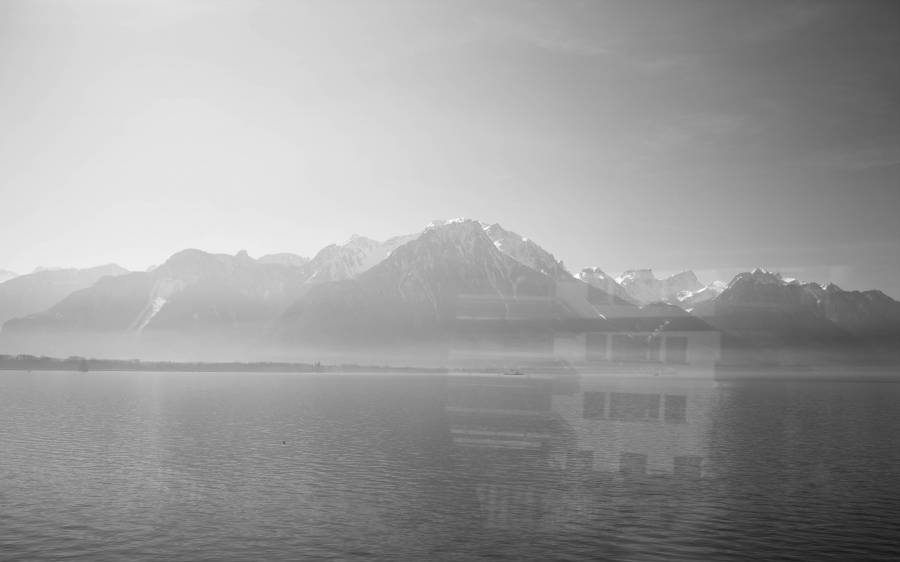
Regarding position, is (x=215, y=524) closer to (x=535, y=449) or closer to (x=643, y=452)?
(x=535, y=449)

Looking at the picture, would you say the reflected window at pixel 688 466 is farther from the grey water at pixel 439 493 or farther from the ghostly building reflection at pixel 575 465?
the grey water at pixel 439 493

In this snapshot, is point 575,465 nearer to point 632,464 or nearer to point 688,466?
point 632,464

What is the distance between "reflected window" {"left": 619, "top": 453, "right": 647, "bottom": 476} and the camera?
77750mm

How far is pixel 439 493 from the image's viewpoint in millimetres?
65375

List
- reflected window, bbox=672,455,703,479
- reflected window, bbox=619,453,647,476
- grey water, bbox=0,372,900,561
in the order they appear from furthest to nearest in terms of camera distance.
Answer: reflected window, bbox=619,453,647,476 → reflected window, bbox=672,455,703,479 → grey water, bbox=0,372,900,561

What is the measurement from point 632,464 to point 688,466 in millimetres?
7731

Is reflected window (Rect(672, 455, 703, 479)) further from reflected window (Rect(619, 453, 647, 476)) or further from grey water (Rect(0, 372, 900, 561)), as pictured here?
reflected window (Rect(619, 453, 647, 476))

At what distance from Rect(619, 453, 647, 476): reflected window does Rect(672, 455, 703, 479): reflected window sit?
4183 millimetres

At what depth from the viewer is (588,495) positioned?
64.2m

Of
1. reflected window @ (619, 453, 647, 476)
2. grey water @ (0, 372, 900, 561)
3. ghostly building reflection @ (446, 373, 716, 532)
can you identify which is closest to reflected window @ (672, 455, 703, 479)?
ghostly building reflection @ (446, 373, 716, 532)

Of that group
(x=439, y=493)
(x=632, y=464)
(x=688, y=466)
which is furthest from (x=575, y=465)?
(x=439, y=493)

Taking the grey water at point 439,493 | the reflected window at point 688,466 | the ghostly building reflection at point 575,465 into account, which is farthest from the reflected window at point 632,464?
the reflected window at point 688,466

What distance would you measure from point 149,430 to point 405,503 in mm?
80893

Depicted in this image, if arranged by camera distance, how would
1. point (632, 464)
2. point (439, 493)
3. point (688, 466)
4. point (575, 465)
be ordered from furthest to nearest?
point (632, 464) → point (688, 466) → point (575, 465) → point (439, 493)
